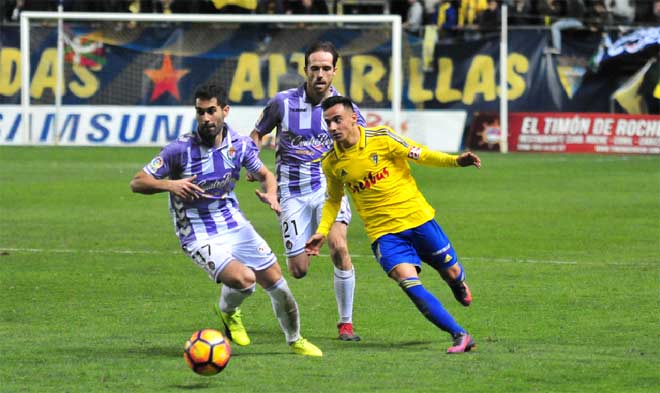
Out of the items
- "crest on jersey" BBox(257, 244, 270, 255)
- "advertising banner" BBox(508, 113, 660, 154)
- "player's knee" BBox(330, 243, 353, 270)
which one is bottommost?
"advertising banner" BBox(508, 113, 660, 154)

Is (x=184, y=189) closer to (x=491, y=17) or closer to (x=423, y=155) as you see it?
(x=423, y=155)

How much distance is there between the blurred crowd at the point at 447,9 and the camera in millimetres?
34281

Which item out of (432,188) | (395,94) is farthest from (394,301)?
(395,94)

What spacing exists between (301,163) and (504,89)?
21.7m

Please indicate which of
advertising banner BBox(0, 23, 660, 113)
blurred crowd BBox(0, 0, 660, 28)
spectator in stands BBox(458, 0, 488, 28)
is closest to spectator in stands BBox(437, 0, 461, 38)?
blurred crowd BBox(0, 0, 660, 28)

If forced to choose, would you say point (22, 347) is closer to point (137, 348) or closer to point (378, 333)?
point (137, 348)

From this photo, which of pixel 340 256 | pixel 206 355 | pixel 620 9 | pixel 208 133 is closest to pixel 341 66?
pixel 620 9

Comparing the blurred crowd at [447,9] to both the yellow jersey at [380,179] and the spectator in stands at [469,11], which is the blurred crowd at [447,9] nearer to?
the spectator in stands at [469,11]

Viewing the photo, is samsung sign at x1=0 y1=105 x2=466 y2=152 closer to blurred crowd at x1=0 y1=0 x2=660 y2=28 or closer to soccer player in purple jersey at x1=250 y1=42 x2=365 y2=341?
blurred crowd at x1=0 y1=0 x2=660 y2=28

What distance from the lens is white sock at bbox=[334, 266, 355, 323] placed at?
10633 mm

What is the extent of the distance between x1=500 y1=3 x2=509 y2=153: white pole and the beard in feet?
76.4

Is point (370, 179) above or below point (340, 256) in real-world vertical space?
above

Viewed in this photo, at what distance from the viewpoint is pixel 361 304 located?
12.4 m

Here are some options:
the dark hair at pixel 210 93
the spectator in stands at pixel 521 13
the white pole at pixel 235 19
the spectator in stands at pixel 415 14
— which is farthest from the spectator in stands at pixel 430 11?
the dark hair at pixel 210 93
